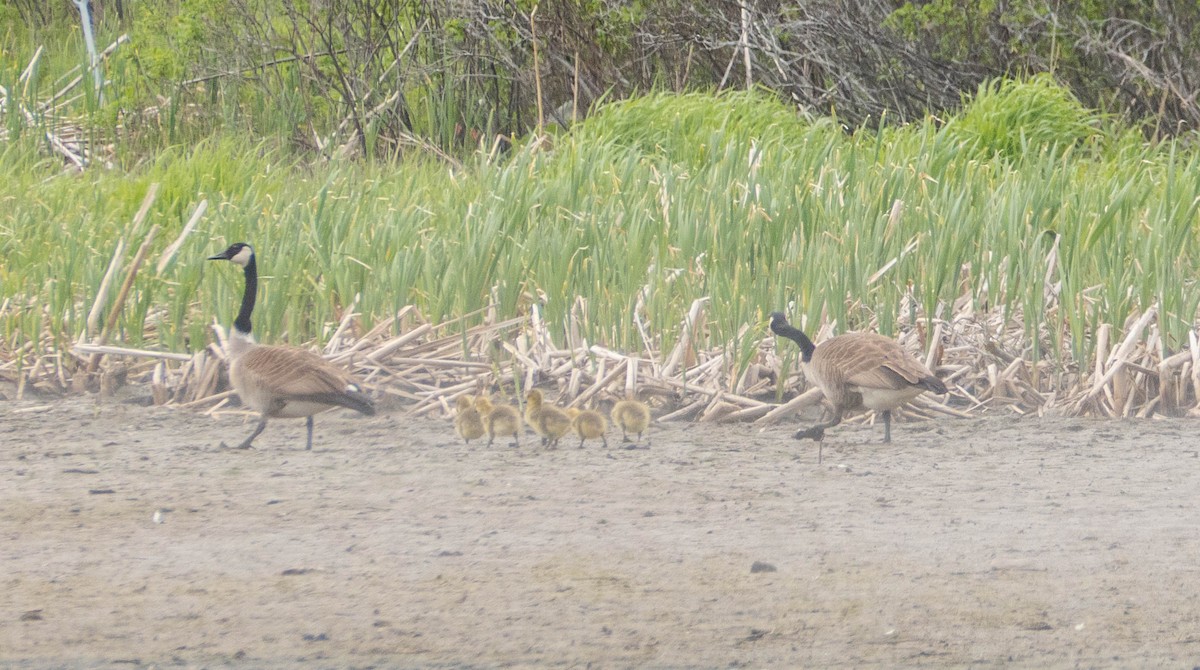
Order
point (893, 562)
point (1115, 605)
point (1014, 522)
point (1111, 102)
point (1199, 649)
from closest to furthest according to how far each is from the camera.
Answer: point (1199, 649) < point (1115, 605) < point (893, 562) < point (1014, 522) < point (1111, 102)

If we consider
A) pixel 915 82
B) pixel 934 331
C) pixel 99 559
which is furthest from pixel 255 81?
pixel 99 559

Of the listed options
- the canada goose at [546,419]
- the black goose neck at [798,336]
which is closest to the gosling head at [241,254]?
the canada goose at [546,419]

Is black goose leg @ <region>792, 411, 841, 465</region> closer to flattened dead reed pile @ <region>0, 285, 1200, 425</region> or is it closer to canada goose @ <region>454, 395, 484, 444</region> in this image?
flattened dead reed pile @ <region>0, 285, 1200, 425</region>

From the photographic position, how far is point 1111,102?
11.2 metres

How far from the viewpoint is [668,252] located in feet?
22.9

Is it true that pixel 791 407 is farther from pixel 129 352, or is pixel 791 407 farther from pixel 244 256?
pixel 129 352

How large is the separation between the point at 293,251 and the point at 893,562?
3645 millimetres

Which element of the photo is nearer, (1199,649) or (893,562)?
(1199,649)

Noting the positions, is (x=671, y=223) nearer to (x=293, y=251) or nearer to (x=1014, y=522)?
(x=293, y=251)

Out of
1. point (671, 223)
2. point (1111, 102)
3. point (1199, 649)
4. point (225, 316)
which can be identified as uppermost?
point (1111, 102)

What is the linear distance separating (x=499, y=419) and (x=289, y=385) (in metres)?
0.69

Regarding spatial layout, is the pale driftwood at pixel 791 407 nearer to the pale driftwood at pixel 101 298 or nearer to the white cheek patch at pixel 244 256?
the white cheek patch at pixel 244 256

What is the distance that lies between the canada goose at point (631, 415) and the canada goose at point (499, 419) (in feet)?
1.10

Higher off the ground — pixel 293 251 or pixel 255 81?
pixel 255 81
